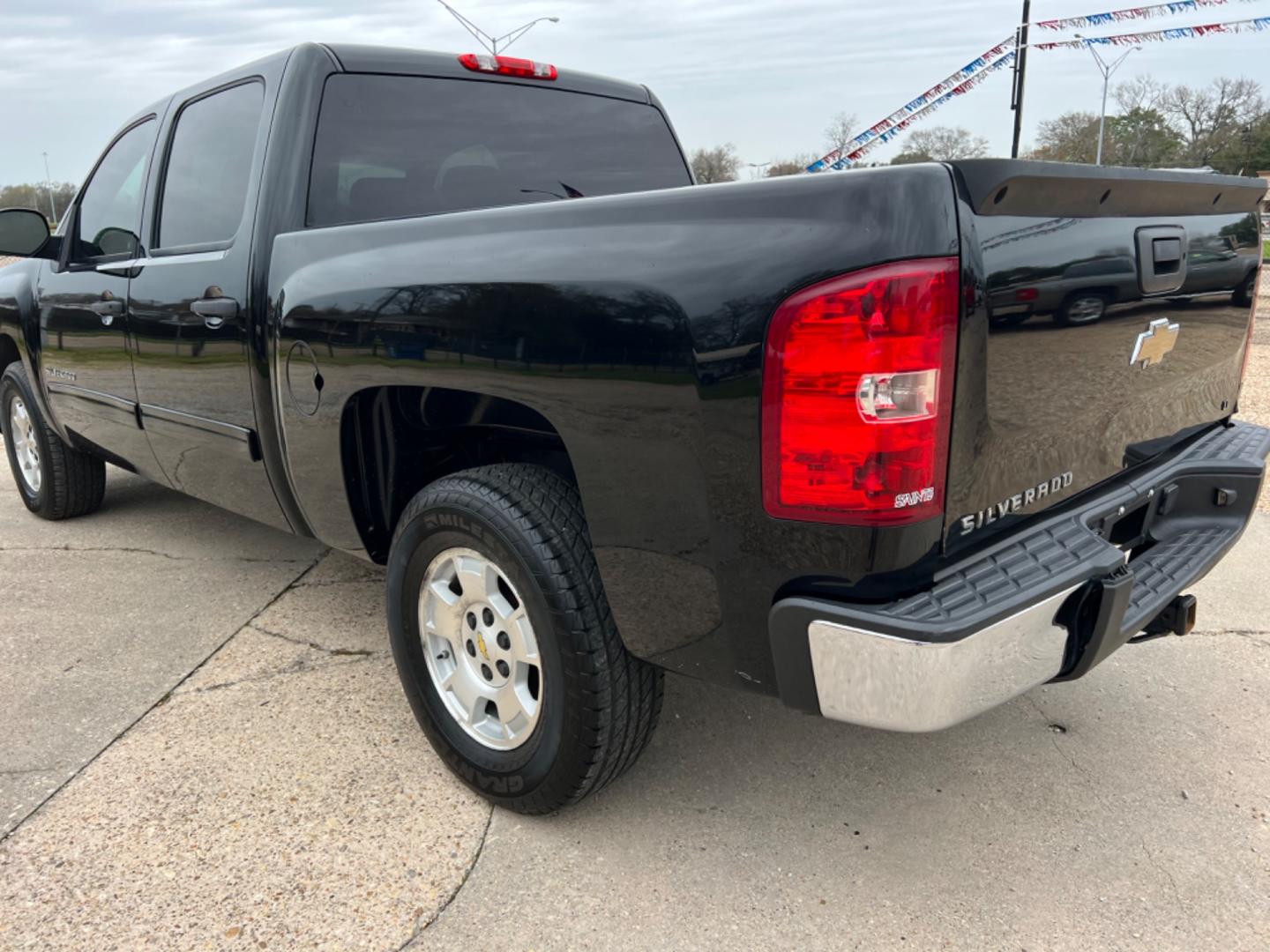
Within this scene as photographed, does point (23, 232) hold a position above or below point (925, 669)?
above

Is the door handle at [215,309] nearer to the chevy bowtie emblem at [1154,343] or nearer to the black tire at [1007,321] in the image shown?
the black tire at [1007,321]

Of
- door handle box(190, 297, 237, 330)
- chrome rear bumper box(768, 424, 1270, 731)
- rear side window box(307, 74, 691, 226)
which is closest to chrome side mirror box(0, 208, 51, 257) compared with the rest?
door handle box(190, 297, 237, 330)

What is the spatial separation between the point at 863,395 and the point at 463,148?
7.17ft

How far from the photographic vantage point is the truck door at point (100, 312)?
3.71 m

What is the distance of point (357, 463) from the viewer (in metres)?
2.71

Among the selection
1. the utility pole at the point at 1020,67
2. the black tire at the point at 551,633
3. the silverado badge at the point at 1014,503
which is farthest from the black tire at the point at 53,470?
the utility pole at the point at 1020,67

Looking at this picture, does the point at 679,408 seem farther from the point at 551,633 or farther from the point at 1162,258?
the point at 1162,258

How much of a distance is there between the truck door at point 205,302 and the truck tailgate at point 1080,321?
6.95ft

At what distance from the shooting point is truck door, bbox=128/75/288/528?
300cm

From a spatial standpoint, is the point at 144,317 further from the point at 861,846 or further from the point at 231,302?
the point at 861,846

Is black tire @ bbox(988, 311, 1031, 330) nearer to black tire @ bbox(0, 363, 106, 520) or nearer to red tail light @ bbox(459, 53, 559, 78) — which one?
red tail light @ bbox(459, 53, 559, 78)

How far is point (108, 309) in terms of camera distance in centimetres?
368

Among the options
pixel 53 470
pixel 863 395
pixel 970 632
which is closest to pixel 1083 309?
pixel 863 395

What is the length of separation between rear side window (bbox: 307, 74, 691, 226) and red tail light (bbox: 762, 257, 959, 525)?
1.75 m
